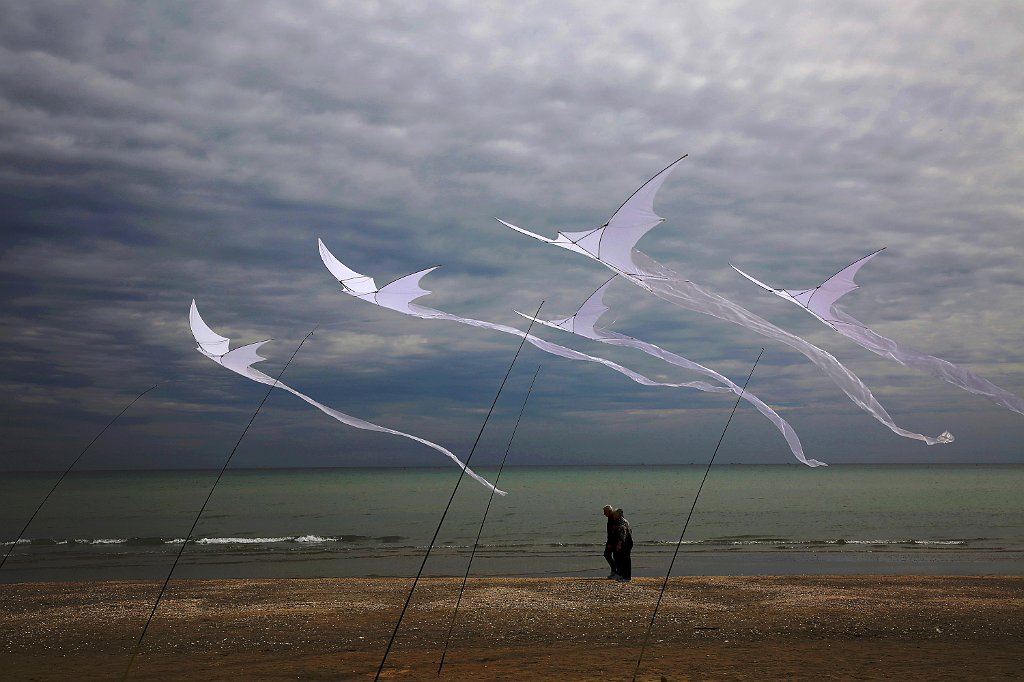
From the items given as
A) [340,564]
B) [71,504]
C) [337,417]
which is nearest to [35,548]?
[340,564]

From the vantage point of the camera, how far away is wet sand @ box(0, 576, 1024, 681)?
8.58 m

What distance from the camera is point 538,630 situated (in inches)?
422

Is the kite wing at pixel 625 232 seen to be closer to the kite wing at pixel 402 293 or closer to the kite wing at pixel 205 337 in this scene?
the kite wing at pixel 402 293

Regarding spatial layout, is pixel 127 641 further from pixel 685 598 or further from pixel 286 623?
pixel 685 598

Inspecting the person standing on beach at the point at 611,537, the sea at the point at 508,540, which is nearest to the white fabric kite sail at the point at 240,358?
the sea at the point at 508,540

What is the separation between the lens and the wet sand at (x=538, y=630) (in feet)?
28.1

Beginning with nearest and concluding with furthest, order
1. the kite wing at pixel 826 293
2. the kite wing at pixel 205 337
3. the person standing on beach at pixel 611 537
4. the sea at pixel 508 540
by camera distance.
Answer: the kite wing at pixel 826 293
the kite wing at pixel 205 337
the person standing on beach at pixel 611 537
the sea at pixel 508 540

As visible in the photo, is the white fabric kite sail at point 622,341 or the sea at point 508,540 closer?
the white fabric kite sail at point 622,341

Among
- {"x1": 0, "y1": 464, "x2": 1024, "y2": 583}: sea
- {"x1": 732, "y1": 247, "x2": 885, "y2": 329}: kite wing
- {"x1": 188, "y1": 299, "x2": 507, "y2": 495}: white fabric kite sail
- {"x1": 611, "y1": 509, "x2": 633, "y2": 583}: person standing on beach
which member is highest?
{"x1": 732, "y1": 247, "x2": 885, "y2": 329}: kite wing

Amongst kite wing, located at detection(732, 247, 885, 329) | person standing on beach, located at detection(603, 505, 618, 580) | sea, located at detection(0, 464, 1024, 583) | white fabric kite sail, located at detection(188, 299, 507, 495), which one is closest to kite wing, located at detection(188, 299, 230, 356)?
white fabric kite sail, located at detection(188, 299, 507, 495)

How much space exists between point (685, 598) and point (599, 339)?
25.4 feet

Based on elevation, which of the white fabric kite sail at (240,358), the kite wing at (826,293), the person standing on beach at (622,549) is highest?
the kite wing at (826,293)

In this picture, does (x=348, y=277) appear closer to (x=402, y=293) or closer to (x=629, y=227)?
(x=402, y=293)

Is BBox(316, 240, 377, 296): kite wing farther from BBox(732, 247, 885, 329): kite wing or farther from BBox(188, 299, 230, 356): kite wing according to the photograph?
BBox(732, 247, 885, 329): kite wing
